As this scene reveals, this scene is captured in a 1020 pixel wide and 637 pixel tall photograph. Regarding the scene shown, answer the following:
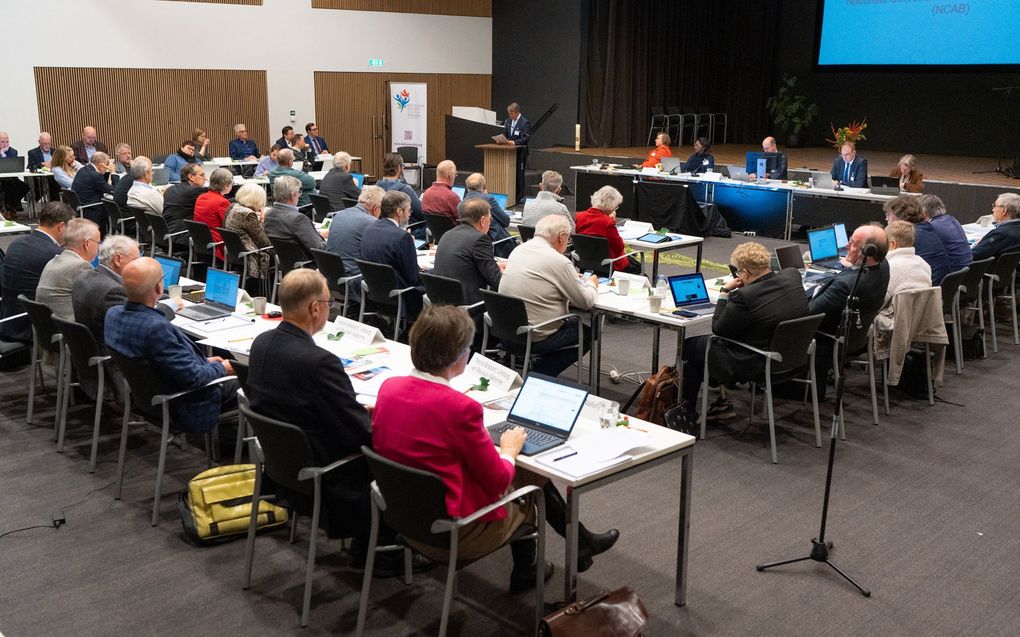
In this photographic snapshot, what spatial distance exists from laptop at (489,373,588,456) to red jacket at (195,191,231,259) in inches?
219

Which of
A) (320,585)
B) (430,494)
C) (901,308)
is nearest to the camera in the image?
(430,494)

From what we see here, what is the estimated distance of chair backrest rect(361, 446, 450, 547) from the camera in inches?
115

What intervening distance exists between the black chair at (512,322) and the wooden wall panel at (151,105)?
1150cm

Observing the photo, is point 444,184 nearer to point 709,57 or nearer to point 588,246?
point 588,246

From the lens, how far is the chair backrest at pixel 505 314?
216 inches

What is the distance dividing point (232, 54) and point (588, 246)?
1088cm

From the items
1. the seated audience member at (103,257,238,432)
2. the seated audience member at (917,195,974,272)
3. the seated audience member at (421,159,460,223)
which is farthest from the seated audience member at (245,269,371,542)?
the seated audience member at (421,159,460,223)

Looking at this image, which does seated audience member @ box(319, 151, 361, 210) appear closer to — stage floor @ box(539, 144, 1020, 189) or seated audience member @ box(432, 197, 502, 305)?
seated audience member @ box(432, 197, 502, 305)

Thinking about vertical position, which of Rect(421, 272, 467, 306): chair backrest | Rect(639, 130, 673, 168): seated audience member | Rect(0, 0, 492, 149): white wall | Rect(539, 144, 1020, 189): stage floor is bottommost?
Rect(421, 272, 467, 306): chair backrest

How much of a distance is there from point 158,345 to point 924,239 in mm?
5130

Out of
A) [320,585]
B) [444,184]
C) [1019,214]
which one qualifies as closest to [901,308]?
[1019,214]

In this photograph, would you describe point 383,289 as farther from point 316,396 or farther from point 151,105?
point 151,105

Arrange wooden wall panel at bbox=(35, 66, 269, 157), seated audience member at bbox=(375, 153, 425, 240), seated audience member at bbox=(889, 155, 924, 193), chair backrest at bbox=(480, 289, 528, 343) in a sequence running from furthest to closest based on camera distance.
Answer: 1. wooden wall panel at bbox=(35, 66, 269, 157)
2. seated audience member at bbox=(889, 155, 924, 193)
3. seated audience member at bbox=(375, 153, 425, 240)
4. chair backrest at bbox=(480, 289, 528, 343)

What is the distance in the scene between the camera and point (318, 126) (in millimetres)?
17359
